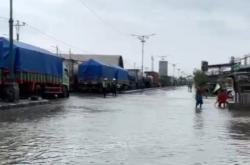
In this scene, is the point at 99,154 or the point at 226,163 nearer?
the point at 226,163

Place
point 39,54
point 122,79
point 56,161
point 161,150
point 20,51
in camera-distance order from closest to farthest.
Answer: point 56,161 < point 161,150 < point 20,51 < point 39,54 < point 122,79

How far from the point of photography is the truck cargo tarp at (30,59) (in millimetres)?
34312

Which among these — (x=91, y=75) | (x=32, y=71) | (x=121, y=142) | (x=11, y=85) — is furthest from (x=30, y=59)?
(x=121, y=142)

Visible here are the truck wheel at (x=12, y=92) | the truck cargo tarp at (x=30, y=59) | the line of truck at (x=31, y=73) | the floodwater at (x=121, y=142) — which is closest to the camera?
the floodwater at (x=121, y=142)

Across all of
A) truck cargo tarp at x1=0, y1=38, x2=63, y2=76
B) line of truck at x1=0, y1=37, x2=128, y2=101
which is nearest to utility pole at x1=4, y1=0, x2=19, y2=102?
line of truck at x1=0, y1=37, x2=128, y2=101

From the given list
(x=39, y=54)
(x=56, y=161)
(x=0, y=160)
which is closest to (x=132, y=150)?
(x=56, y=161)

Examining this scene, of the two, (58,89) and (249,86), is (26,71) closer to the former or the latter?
(58,89)

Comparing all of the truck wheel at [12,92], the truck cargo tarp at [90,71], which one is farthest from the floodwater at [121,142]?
the truck cargo tarp at [90,71]

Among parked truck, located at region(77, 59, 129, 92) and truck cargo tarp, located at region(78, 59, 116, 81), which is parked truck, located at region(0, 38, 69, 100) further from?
parked truck, located at region(77, 59, 129, 92)

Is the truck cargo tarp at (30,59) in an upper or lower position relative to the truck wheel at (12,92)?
upper

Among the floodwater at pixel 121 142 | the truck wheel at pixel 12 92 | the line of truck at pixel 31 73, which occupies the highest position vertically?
the line of truck at pixel 31 73

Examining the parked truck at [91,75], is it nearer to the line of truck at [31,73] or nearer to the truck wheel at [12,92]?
the line of truck at [31,73]

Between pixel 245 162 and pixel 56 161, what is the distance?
3.69 m

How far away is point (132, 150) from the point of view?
13.1 metres
